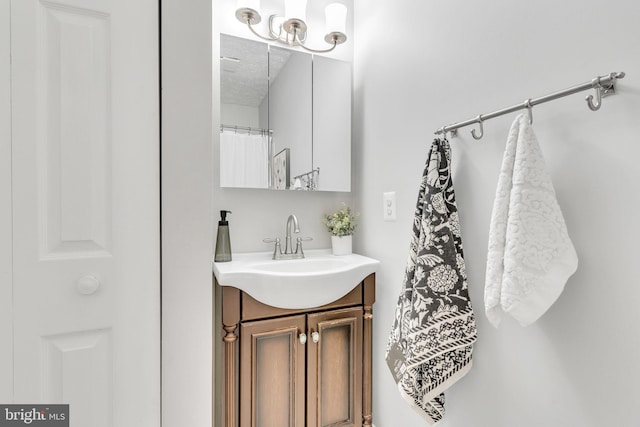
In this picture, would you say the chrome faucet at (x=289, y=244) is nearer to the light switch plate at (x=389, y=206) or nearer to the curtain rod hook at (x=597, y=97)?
the light switch plate at (x=389, y=206)

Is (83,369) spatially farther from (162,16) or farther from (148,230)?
(162,16)

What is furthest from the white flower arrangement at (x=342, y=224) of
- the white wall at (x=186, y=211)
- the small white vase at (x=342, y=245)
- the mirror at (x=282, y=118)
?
the white wall at (x=186, y=211)

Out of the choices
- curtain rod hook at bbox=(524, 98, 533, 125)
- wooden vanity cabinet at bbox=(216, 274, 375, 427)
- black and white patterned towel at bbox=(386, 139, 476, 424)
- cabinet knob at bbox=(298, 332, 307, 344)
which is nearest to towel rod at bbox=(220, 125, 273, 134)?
wooden vanity cabinet at bbox=(216, 274, 375, 427)

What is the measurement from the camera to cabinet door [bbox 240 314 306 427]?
1159 mm

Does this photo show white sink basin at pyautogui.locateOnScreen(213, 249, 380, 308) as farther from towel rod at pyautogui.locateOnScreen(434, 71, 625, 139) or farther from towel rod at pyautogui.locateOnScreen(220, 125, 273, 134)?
towel rod at pyautogui.locateOnScreen(434, 71, 625, 139)

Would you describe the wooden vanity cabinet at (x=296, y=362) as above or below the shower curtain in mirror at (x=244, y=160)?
below

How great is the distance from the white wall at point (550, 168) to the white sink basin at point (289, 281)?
21 centimetres

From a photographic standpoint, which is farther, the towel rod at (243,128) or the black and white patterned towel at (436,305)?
the towel rod at (243,128)

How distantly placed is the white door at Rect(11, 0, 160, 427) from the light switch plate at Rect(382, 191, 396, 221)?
3.06ft

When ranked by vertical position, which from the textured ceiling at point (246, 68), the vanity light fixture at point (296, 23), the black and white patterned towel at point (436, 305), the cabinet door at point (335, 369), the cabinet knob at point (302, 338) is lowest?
the cabinet door at point (335, 369)

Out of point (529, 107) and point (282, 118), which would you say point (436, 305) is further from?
point (282, 118)

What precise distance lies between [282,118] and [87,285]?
3.73 ft

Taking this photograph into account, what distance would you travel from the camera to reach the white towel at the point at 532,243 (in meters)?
0.67

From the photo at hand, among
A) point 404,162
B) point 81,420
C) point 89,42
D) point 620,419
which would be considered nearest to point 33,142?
point 89,42
